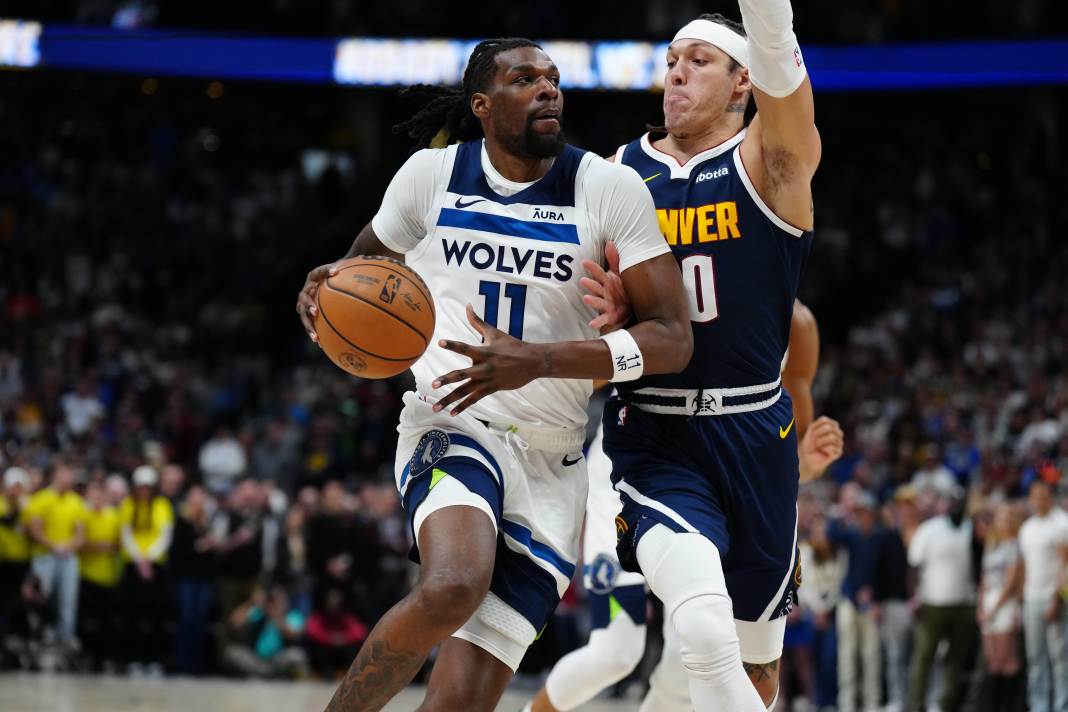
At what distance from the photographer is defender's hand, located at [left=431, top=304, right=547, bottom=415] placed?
465 cm

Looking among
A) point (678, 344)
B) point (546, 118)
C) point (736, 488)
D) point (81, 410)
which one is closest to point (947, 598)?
point (736, 488)

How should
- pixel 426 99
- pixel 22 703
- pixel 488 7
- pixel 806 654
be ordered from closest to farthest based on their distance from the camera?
pixel 426 99 → pixel 22 703 → pixel 806 654 → pixel 488 7

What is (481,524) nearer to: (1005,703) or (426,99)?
(426,99)

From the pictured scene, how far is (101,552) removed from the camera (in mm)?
14648

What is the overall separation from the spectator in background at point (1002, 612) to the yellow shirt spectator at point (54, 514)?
8.29 meters

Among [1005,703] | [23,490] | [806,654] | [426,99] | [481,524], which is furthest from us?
[23,490]

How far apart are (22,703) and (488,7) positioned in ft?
48.2

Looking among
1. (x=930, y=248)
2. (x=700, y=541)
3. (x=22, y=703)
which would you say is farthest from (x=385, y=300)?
(x=930, y=248)

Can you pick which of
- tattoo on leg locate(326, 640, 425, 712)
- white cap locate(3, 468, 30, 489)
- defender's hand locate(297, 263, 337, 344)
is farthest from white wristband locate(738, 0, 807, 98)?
white cap locate(3, 468, 30, 489)

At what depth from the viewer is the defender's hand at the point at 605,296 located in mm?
5031

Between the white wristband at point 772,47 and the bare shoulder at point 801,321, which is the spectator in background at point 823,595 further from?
the white wristband at point 772,47

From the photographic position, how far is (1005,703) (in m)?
12.1

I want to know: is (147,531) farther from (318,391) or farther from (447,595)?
(447,595)

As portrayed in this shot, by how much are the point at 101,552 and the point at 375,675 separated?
10.5 metres
